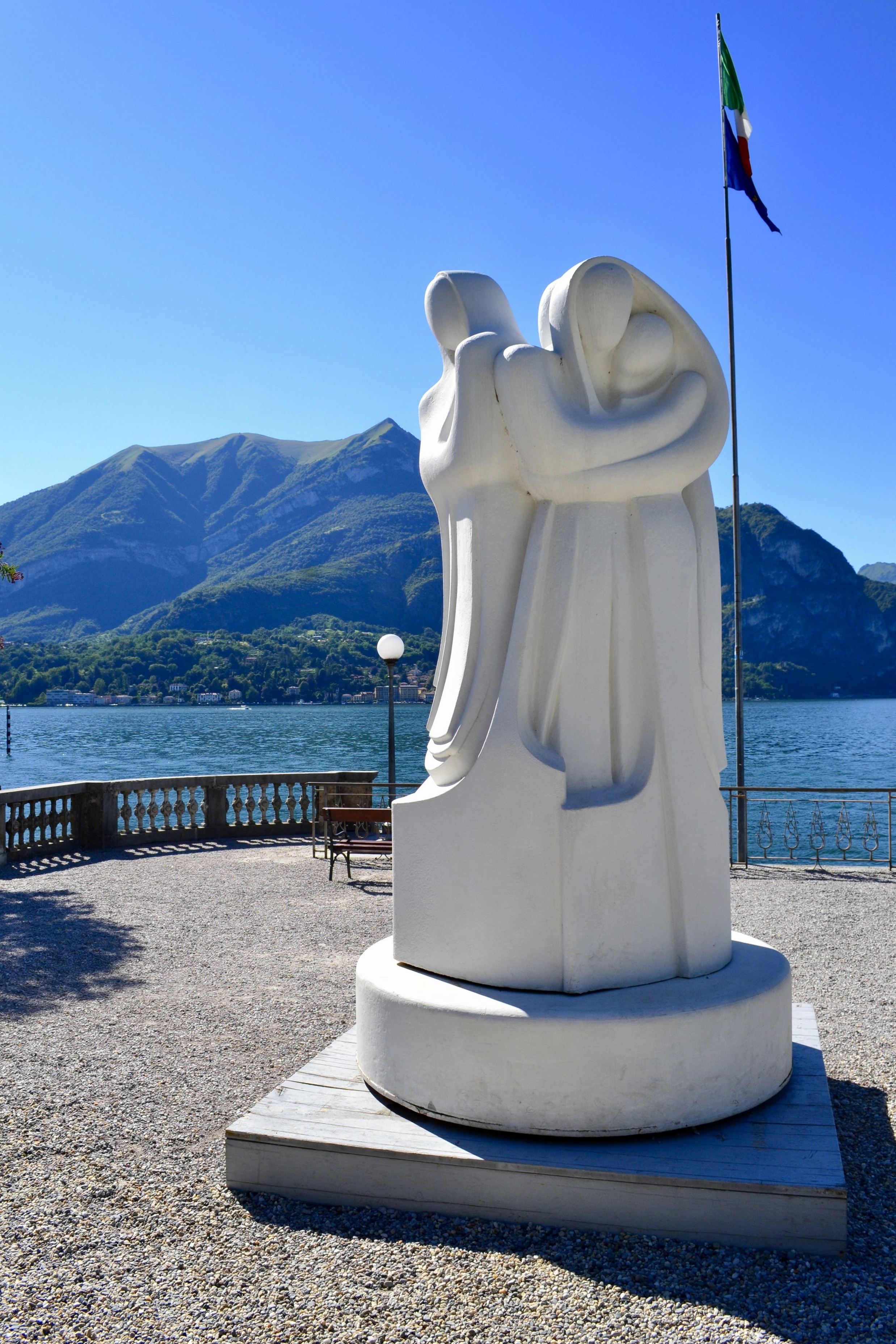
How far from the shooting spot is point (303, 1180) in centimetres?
338

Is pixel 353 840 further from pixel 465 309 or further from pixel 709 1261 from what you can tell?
pixel 709 1261

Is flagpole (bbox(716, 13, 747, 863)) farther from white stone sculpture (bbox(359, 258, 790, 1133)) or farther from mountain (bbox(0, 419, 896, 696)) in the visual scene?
mountain (bbox(0, 419, 896, 696))

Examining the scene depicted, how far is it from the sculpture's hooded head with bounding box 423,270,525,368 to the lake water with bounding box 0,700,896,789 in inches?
537

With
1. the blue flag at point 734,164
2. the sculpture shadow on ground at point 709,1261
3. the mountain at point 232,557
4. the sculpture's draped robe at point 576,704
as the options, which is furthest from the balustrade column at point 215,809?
the mountain at point 232,557

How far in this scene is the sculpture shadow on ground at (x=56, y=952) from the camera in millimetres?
6316

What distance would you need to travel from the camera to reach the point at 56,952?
24.4 feet

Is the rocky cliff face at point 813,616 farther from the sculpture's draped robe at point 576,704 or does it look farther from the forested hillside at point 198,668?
the sculpture's draped robe at point 576,704

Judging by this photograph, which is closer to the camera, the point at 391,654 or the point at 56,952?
the point at 56,952

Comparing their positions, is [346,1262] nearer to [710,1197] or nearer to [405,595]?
[710,1197]

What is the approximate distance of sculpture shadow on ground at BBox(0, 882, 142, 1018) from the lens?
632 centimetres

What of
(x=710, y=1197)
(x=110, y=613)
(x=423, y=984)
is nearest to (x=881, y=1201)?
(x=710, y=1197)

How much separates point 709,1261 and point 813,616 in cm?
10541

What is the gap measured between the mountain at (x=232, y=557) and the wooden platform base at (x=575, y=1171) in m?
82.7

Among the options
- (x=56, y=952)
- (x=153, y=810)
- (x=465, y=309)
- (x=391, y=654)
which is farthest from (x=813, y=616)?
(x=465, y=309)
